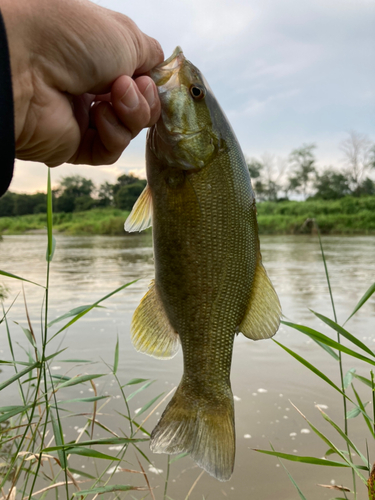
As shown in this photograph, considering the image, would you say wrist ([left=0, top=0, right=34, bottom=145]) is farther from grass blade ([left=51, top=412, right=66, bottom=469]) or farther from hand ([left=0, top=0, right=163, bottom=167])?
grass blade ([left=51, top=412, right=66, bottom=469])

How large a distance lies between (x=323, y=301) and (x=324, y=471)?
6691 millimetres

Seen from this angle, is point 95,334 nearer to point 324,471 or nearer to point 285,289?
point 324,471

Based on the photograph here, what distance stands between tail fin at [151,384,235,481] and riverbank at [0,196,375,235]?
27.5 meters

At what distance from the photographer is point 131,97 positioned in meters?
1.65

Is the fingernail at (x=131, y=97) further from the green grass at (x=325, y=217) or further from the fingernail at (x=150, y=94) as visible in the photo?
the green grass at (x=325, y=217)

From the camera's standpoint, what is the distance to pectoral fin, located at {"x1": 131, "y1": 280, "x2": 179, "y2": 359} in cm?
191

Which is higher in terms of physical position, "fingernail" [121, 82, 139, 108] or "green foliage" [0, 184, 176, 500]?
"fingernail" [121, 82, 139, 108]

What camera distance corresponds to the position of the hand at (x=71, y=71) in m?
1.49

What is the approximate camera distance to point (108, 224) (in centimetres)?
4284

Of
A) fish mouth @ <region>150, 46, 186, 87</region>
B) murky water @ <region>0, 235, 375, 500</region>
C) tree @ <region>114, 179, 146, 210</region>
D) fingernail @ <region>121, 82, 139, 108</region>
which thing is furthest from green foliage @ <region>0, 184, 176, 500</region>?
tree @ <region>114, 179, 146, 210</region>

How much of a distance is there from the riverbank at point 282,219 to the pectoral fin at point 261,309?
90.1 feet

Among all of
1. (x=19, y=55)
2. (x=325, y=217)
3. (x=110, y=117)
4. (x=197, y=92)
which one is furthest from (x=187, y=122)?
(x=325, y=217)

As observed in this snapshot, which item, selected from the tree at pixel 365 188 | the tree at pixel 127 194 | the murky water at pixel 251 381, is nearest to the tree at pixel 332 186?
the tree at pixel 365 188

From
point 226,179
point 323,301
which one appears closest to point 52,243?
point 226,179
